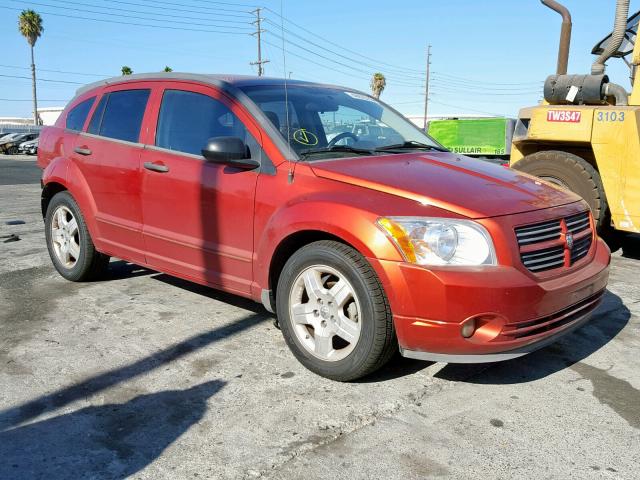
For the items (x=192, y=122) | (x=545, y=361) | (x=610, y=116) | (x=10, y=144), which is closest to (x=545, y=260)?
(x=545, y=361)

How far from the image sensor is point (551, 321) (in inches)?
122

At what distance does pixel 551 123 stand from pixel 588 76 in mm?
638

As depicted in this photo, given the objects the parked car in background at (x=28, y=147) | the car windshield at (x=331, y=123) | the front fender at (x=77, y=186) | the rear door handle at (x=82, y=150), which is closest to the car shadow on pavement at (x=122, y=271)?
the front fender at (x=77, y=186)

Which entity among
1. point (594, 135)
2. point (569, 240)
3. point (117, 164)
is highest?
point (594, 135)

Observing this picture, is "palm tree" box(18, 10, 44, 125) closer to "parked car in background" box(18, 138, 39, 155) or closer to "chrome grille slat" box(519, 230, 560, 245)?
"parked car in background" box(18, 138, 39, 155)

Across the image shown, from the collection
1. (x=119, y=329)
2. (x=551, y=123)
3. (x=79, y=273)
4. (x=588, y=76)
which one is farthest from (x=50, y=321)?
(x=588, y=76)

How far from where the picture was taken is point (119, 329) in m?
4.08

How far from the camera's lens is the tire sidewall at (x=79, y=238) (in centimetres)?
503

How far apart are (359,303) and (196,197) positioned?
1.49m

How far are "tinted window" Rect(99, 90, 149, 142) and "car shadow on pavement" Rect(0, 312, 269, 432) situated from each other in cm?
163

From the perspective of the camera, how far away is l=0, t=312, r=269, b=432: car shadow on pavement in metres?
2.88

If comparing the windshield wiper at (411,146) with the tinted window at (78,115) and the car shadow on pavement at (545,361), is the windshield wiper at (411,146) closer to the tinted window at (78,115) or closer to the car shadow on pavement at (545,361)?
the car shadow on pavement at (545,361)

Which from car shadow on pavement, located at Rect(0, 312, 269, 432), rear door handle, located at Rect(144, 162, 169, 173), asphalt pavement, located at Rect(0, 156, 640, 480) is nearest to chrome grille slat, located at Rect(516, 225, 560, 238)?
asphalt pavement, located at Rect(0, 156, 640, 480)

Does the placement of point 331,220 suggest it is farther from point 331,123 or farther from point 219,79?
point 219,79
